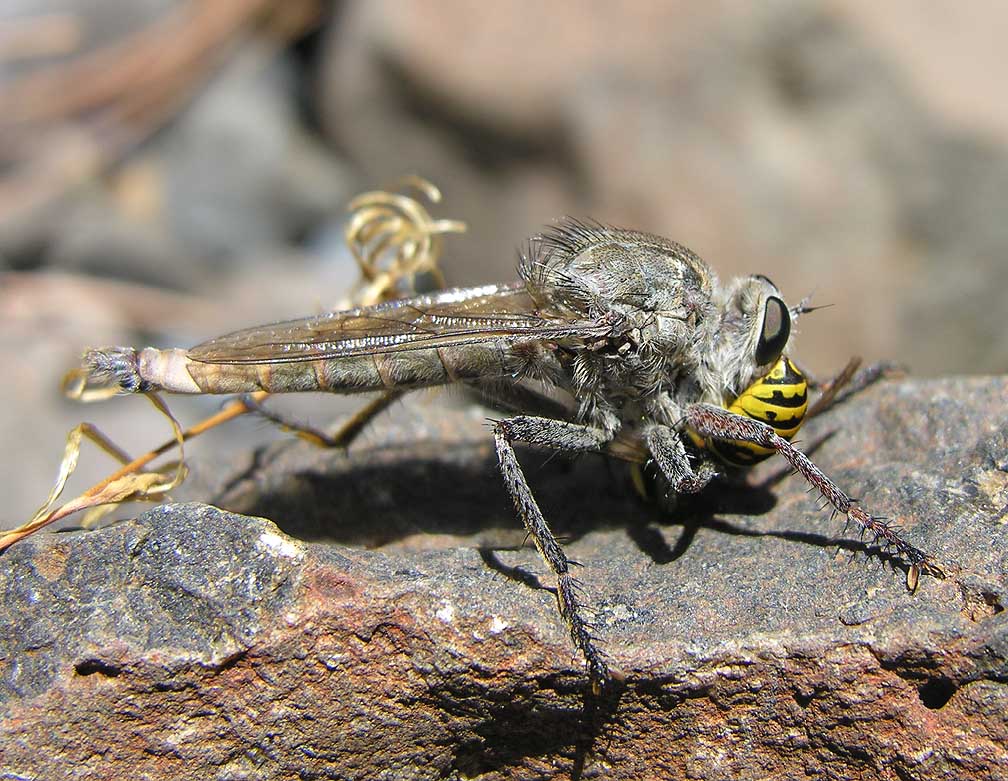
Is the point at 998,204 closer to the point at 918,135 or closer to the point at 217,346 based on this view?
the point at 918,135

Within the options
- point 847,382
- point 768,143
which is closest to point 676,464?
point 847,382

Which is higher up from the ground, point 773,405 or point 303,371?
point 303,371

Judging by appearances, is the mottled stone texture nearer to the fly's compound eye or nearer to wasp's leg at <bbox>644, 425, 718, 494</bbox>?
wasp's leg at <bbox>644, 425, 718, 494</bbox>

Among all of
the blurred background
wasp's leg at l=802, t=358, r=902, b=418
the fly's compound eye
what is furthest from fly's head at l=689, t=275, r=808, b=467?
the blurred background

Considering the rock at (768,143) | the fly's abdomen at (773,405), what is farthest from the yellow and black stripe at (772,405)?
the rock at (768,143)

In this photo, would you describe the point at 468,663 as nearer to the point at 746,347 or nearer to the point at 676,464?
the point at 676,464

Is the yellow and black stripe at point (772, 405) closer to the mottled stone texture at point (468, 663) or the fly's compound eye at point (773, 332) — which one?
the fly's compound eye at point (773, 332)
